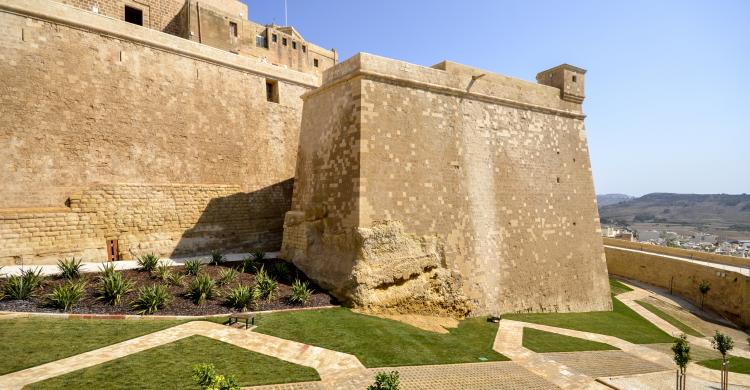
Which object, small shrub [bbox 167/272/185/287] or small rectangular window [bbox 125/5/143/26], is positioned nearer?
small shrub [bbox 167/272/185/287]

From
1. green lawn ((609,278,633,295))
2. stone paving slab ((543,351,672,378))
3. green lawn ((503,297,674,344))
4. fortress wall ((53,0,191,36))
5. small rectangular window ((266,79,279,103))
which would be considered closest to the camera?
stone paving slab ((543,351,672,378))

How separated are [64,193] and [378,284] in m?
9.85

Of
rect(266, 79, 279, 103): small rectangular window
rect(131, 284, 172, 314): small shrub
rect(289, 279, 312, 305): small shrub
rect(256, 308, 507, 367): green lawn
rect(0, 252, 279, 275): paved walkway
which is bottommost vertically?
rect(256, 308, 507, 367): green lawn

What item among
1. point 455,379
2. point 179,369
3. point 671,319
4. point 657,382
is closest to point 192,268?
point 179,369

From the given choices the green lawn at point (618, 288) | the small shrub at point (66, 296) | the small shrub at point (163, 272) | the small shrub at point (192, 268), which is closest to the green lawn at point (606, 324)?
the green lawn at point (618, 288)

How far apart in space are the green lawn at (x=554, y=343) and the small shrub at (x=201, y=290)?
8.36 metres

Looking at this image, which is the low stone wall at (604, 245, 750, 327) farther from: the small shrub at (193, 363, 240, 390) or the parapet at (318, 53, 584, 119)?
the small shrub at (193, 363, 240, 390)

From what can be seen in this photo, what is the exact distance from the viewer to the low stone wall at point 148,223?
1091 cm

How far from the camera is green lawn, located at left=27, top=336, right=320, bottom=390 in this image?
226 inches

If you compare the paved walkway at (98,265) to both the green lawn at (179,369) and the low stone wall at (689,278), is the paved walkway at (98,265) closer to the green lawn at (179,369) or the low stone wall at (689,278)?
the green lawn at (179,369)

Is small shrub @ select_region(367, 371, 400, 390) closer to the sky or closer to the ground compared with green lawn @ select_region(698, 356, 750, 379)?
closer to the sky

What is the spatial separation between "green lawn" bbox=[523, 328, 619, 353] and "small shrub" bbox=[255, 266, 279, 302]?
6899mm

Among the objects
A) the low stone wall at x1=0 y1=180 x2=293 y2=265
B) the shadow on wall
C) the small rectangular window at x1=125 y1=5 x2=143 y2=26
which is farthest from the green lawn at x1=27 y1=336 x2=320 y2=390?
the small rectangular window at x1=125 y1=5 x2=143 y2=26

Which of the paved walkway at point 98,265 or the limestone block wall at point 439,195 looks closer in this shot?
the paved walkway at point 98,265
